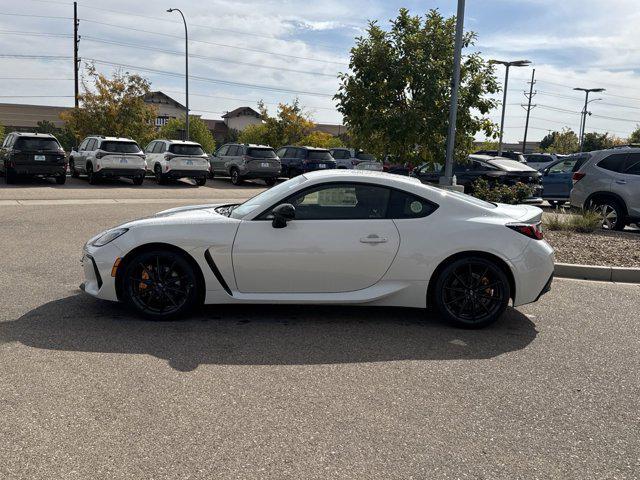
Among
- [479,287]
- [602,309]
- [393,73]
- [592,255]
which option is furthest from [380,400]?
[393,73]

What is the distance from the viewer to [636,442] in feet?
11.3

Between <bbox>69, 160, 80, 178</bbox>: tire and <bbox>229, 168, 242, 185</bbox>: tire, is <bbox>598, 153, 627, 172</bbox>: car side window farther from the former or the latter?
<bbox>69, 160, 80, 178</bbox>: tire

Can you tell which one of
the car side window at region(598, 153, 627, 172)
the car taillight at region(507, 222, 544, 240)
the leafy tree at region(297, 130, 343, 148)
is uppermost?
the leafy tree at region(297, 130, 343, 148)

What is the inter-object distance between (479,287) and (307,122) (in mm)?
41610

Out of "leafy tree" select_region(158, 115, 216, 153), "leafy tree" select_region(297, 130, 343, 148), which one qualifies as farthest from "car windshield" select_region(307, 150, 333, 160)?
"leafy tree" select_region(158, 115, 216, 153)

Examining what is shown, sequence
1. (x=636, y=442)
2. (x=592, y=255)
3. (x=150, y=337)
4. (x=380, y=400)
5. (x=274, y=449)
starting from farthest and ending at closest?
(x=592, y=255) → (x=150, y=337) → (x=380, y=400) → (x=636, y=442) → (x=274, y=449)

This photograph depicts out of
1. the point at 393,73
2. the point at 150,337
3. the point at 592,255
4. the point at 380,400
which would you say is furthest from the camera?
the point at 393,73

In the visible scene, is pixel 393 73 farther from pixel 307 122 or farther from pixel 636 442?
pixel 307 122

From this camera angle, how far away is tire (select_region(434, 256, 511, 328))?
5.42 m

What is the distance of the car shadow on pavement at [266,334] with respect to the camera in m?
4.65

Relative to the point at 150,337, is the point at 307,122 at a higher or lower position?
higher

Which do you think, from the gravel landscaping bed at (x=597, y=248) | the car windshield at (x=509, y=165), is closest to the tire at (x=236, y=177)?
the car windshield at (x=509, y=165)

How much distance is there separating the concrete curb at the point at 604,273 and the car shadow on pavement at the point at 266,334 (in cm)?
246

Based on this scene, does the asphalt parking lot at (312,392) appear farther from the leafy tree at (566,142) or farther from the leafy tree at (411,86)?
the leafy tree at (566,142)
